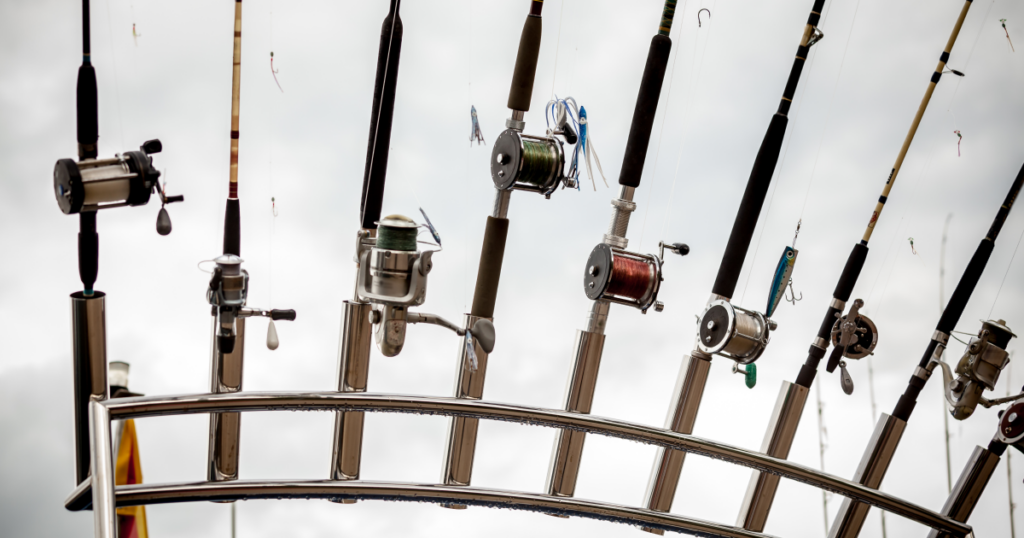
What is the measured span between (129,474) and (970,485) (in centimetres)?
194

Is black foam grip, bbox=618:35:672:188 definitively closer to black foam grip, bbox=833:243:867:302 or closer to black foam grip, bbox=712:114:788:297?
black foam grip, bbox=712:114:788:297

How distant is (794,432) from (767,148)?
0.76 meters

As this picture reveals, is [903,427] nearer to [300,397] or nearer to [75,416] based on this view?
[300,397]

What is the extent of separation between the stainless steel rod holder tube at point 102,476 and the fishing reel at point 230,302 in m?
0.47

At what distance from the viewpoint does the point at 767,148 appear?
2.51 metres

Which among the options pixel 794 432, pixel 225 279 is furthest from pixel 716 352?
pixel 225 279

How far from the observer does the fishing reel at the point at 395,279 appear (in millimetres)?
1980

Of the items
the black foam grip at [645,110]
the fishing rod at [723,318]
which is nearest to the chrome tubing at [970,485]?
Result: the fishing rod at [723,318]

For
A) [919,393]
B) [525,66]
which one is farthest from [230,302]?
[919,393]

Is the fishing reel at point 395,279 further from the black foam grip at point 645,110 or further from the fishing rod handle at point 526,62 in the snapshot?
the black foam grip at point 645,110

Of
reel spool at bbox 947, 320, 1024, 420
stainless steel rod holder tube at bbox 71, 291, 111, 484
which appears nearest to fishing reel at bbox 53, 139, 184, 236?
stainless steel rod holder tube at bbox 71, 291, 111, 484

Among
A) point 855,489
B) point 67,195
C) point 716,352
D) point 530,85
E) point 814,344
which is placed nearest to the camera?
point 67,195

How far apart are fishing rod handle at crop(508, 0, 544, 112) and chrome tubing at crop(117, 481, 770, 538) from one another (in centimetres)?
90

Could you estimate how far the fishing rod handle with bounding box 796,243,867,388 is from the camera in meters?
2.66
